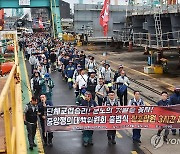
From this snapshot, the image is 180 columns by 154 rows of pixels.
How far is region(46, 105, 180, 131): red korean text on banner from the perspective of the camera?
30.5ft

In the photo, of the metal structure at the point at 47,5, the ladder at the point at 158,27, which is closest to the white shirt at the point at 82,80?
the ladder at the point at 158,27

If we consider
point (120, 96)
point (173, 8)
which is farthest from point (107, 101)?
point (173, 8)

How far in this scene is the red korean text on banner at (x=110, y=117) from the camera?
9.28 m

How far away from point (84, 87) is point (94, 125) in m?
3.03

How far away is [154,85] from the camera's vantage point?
19562 mm

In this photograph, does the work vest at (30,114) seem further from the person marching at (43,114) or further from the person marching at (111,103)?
the person marching at (111,103)

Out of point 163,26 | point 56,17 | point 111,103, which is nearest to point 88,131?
point 111,103

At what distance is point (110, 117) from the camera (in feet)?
31.3

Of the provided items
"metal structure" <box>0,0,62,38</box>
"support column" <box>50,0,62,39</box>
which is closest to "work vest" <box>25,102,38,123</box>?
"metal structure" <box>0,0,62,38</box>

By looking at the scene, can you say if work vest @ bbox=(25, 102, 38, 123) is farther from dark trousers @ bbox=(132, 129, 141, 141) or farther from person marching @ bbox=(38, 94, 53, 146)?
dark trousers @ bbox=(132, 129, 141, 141)

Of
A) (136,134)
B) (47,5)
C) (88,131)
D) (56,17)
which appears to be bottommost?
(136,134)

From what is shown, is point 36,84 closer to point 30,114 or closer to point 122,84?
point 122,84

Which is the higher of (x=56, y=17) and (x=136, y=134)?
(x=56, y=17)

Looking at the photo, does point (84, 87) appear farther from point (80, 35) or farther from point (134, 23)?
point (80, 35)
